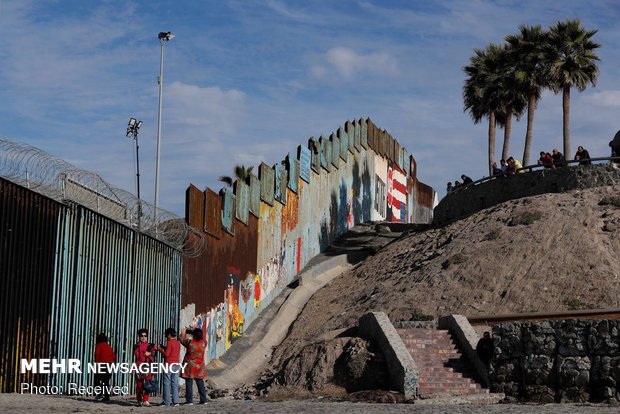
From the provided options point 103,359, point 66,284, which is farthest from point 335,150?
point 103,359

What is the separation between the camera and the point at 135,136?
192 ft

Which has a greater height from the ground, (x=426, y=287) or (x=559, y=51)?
(x=559, y=51)

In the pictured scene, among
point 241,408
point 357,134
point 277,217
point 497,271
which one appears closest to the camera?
point 241,408

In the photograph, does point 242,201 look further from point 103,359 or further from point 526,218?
point 103,359

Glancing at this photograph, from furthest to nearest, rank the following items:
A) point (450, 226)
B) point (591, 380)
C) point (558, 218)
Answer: point (450, 226)
point (558, 218)
point (591, 380)

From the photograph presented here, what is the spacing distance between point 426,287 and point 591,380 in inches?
536

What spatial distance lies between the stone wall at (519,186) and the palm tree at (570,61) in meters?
6.28

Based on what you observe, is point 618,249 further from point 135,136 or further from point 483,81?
point 135,136

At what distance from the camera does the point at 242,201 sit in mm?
37312

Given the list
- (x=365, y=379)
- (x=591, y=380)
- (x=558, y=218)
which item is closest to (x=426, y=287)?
(x=558, y=218)

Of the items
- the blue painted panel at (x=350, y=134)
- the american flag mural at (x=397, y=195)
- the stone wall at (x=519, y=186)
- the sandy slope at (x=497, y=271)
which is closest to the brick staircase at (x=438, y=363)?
the sandy slope at (x=497, y=271)

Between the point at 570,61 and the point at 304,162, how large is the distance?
1360cm

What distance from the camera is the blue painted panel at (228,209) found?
115 ft

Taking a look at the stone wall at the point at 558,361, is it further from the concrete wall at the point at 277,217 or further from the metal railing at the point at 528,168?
the metal railing at the point at 528,168
